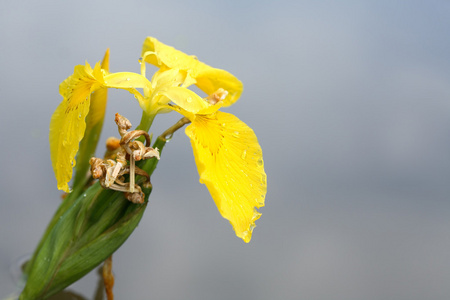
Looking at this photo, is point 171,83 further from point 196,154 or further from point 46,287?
point 46,287

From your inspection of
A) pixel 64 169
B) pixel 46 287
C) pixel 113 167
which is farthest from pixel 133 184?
pixel 46 287

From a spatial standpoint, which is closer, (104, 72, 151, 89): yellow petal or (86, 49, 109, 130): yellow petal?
(104, 72, 151, 89): yellow petal

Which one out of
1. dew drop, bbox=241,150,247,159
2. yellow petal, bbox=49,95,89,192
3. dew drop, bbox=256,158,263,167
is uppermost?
dew drop, bbox=241,150,247,159

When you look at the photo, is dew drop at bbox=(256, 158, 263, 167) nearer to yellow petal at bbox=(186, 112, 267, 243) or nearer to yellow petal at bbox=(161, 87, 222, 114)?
yellow petal at bbox=(186, 112, 267, 243)

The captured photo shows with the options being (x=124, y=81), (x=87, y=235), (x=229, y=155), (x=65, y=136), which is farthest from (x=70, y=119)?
(x=229, y=155)

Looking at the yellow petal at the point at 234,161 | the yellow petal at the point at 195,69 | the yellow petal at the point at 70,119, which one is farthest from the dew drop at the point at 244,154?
the yellow petal at the point at 70,119

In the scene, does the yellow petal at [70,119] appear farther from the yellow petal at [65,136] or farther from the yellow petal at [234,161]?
the yellow petal at [234,161]

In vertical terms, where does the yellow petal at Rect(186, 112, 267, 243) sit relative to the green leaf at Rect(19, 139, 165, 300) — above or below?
above

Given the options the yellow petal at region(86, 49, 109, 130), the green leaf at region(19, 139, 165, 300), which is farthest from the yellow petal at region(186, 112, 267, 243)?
the yellow petal at region(86, 49, 109, 130)
